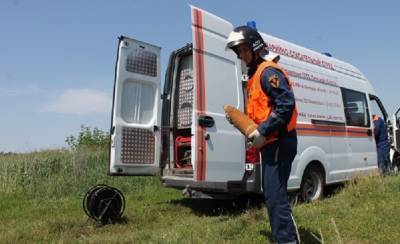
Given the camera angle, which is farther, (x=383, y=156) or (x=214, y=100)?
(x=383, y=156)

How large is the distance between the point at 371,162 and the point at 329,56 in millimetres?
2409

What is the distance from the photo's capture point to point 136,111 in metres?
7.07

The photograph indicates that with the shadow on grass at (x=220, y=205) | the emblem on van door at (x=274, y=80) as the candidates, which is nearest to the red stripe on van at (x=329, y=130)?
the shadow on grass at (x=220, y=205)

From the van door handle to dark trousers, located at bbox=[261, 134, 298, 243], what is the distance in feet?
7.67

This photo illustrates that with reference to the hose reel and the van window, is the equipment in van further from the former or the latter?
the van window

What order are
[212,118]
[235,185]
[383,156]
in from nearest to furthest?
[212,118], [235,185], [383,156]

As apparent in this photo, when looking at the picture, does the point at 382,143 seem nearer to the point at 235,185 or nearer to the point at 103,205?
the point at 235,185

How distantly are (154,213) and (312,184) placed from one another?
9.00ft

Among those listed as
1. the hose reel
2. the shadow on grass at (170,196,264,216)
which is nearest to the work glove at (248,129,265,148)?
the hose reel

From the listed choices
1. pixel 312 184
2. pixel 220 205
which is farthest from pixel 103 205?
pixel 312 184

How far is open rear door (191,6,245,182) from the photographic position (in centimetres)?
612

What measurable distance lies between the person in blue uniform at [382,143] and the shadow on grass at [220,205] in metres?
3.94

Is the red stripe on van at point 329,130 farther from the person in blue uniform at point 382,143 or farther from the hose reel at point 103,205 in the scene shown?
the hose reel at point 103,205

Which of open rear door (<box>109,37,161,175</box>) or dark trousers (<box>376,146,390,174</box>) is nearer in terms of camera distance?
open rear door (<box>109,37,161,175</box>)
